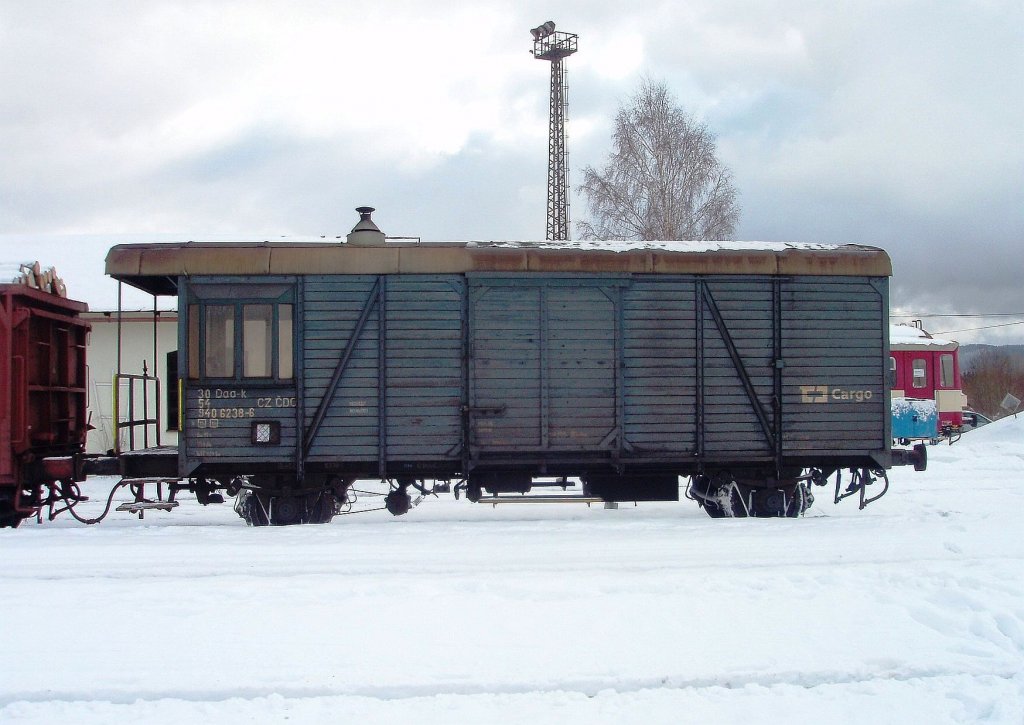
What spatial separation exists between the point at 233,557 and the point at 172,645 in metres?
2.22

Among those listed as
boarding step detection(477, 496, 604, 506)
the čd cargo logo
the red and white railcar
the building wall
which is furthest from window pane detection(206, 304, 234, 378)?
the red and white railcar

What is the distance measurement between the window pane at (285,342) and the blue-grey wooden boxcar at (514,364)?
3cm

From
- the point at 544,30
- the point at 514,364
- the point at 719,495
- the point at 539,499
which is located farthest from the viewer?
the point at 544,30

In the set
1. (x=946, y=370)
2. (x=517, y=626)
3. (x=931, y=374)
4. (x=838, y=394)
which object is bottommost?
(x=517, y=626)

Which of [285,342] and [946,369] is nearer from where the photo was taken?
[285,342]

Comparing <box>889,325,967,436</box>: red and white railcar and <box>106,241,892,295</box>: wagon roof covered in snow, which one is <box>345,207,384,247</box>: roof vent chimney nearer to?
<box>106,241,892,295</box>: wagon roof covered in snow

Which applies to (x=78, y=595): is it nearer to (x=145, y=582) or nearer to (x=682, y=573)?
(x=145, y=582)

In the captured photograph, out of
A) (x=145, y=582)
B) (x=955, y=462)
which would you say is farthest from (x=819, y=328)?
(x=955, y=462)

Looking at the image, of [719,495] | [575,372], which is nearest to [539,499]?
[575,372]

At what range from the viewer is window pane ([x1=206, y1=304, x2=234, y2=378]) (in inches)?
395

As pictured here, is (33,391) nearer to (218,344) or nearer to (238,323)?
(218,344)

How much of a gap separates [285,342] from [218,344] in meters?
0.80

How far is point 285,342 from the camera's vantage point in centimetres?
1007

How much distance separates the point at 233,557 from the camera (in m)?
7.65
